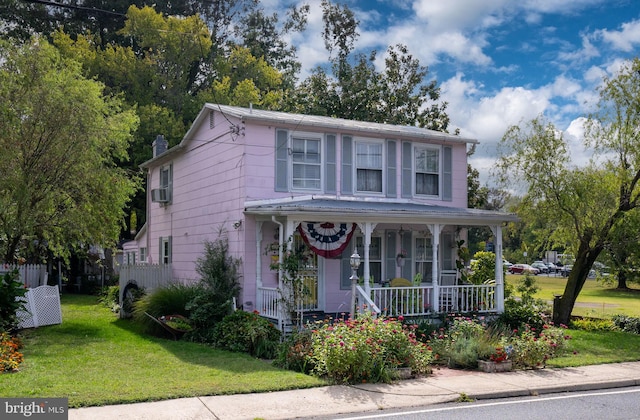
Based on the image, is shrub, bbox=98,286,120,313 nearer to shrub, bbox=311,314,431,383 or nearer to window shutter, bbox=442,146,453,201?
window shutter, bbox=442,146,453,201

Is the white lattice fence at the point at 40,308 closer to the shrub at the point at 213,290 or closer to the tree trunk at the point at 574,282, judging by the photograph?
the shrub at the point at 213,290

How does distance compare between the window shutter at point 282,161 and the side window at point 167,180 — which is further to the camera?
the side window at point 167,180

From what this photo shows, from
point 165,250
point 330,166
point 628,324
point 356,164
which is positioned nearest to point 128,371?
point 330,166

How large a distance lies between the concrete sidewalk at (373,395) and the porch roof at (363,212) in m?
4.06

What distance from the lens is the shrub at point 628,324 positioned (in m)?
18.4

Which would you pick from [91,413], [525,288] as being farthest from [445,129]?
[91,413]

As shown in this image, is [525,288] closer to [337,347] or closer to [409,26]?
[409,26]

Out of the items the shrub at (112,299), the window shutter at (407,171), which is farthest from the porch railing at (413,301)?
the shrub at (112,299)

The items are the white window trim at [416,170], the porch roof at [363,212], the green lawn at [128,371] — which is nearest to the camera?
the green lawn at [128,371]

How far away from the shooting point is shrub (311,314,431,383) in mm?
10484

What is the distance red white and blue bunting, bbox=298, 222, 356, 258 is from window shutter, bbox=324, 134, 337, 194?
1.75 m

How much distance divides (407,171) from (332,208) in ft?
15.3

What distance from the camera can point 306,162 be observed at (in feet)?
54.4

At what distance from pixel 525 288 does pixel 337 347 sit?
1045cm
